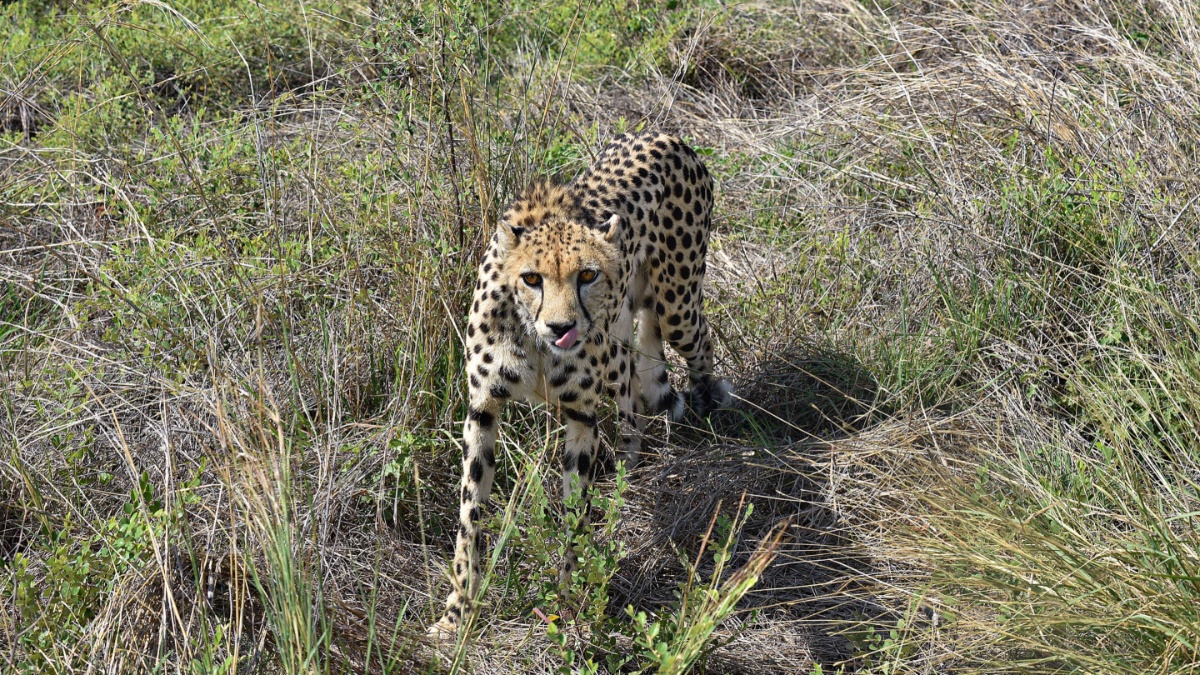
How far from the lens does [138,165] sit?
4.86m

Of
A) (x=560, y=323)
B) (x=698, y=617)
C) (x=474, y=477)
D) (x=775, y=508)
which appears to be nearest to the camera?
(x=698, y=617)

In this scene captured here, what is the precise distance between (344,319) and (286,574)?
68.9 inches

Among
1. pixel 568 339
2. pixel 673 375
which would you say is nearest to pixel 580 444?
pixel 568 339

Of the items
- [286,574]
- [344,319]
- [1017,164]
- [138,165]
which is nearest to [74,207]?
[138,165]

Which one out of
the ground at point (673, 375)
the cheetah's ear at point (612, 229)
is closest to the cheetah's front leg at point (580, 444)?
the ground at point (673, 375)

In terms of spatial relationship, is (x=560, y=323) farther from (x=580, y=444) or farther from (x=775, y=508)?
(x=775, y=508)

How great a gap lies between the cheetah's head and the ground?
0.31 metres

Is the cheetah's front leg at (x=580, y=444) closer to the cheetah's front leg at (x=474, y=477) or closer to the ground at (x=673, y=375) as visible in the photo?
the ground at (x=673, y=375)

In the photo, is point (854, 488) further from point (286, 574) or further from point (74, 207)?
point (74, 207)

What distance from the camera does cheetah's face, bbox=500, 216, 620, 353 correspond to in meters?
3.56

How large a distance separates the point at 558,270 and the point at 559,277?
0.07 ft

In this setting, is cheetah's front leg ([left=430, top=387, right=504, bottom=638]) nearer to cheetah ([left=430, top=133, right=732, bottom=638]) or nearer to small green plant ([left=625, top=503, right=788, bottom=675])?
cheetah ([left=430, top=133, right=732, bottom=638])

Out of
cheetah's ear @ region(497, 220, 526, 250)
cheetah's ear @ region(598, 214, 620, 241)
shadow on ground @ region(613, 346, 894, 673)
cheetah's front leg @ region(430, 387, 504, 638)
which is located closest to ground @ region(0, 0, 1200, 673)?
shadow on ground @ region(613, 346, 894, 673)

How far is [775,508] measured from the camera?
161 inches
